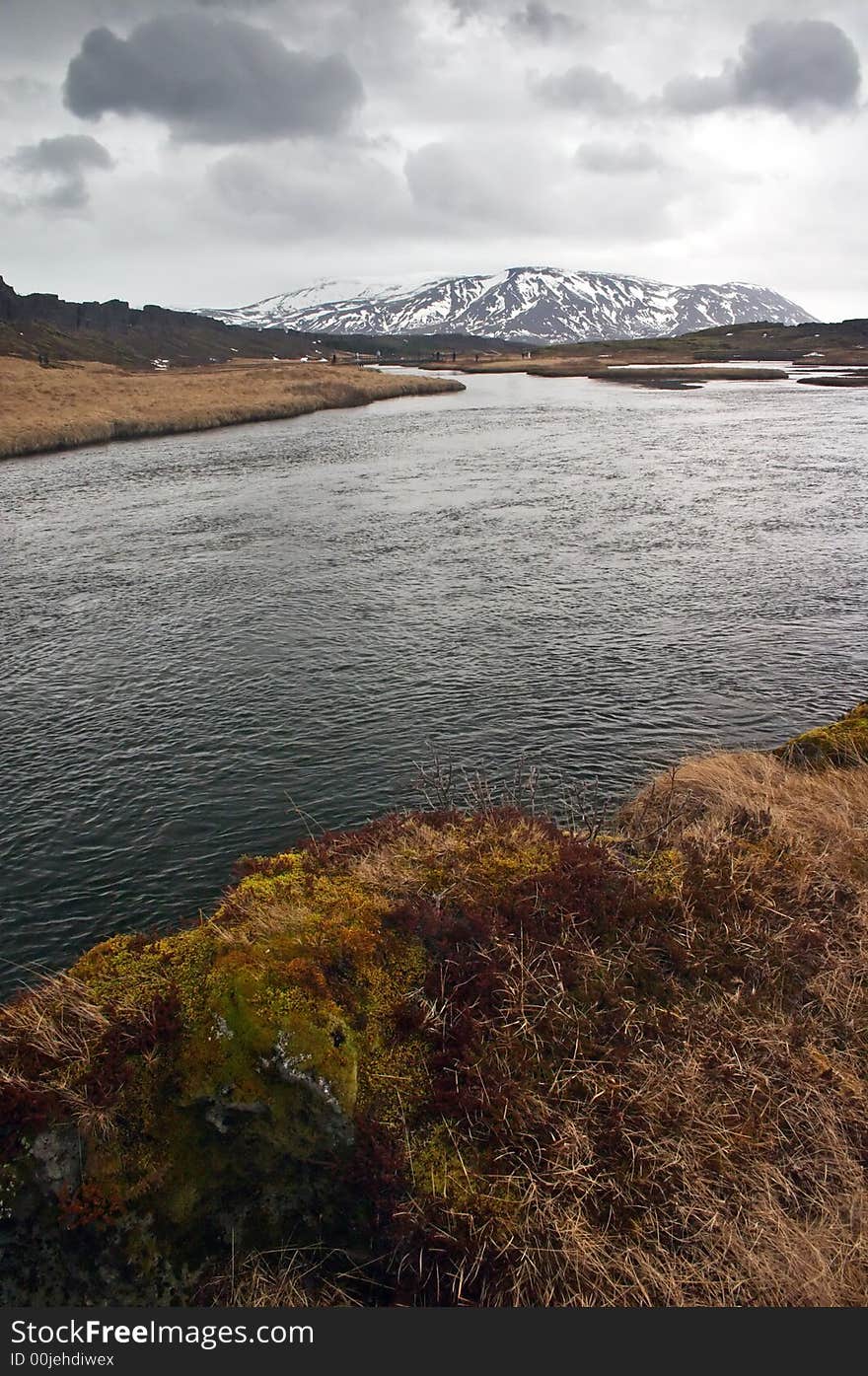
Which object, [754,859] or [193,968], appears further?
[754,859]

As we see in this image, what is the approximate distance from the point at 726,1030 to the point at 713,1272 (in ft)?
10.8

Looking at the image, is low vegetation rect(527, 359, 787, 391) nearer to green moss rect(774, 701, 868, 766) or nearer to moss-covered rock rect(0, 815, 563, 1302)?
green moss rect(774, 701, 868, 766)

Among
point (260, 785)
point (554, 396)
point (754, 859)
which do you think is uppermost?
point (554, 396)

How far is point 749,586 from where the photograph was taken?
38531 millimetres

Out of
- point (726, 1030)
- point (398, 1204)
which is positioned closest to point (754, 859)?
point (726, 1030)

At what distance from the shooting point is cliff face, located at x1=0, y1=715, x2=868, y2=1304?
350 inches

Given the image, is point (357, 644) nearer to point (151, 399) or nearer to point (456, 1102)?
point (456, 1102)

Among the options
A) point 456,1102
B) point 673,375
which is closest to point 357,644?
point 456,1102

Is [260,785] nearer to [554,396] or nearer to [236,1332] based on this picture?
[236,1332]

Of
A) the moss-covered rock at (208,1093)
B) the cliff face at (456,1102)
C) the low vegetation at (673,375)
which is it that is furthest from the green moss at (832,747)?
the low vegetation at (673,375)

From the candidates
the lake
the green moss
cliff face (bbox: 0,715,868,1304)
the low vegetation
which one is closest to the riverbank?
the lake

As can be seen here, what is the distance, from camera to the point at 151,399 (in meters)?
109

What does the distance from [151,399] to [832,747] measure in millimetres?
110682

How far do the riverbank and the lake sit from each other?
22.5 metres
